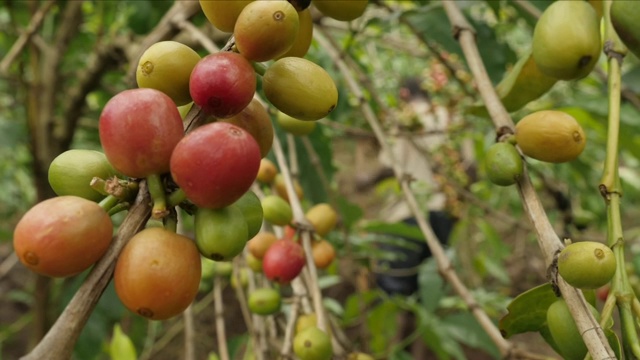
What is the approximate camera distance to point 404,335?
376 cm

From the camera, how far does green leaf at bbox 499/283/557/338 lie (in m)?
0.55

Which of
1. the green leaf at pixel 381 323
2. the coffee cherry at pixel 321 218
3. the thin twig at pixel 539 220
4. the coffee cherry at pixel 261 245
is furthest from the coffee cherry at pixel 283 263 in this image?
the green leaf at pixel 381 323

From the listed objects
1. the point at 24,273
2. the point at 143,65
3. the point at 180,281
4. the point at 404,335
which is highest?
the point at 143,65

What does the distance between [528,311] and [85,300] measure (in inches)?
16.4

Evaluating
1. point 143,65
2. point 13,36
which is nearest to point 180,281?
point 143,65

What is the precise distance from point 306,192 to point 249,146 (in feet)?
3.52

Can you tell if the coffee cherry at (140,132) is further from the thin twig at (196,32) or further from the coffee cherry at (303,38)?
the thin twig at (196,32)

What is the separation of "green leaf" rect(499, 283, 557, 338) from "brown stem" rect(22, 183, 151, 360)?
1.18 feet

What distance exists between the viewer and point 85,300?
361mm

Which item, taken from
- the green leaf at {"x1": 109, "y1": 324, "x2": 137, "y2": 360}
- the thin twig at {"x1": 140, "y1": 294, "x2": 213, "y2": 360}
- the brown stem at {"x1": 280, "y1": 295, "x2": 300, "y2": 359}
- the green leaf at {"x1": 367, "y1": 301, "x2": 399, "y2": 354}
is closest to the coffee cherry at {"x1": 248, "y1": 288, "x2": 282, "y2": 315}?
the brown stem at {"x1": 280, "y1": 295, "x2": 300, "y2": 359}

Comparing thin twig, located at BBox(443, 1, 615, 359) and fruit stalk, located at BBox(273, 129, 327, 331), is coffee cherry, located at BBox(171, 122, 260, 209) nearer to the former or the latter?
thin twig, located at BBox(443, 1, 615, 359)

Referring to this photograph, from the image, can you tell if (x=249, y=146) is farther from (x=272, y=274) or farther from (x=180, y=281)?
(x=272, y=274)

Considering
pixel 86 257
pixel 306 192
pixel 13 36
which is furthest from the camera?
pixel 13 36

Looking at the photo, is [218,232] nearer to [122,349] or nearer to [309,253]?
[309,253]
